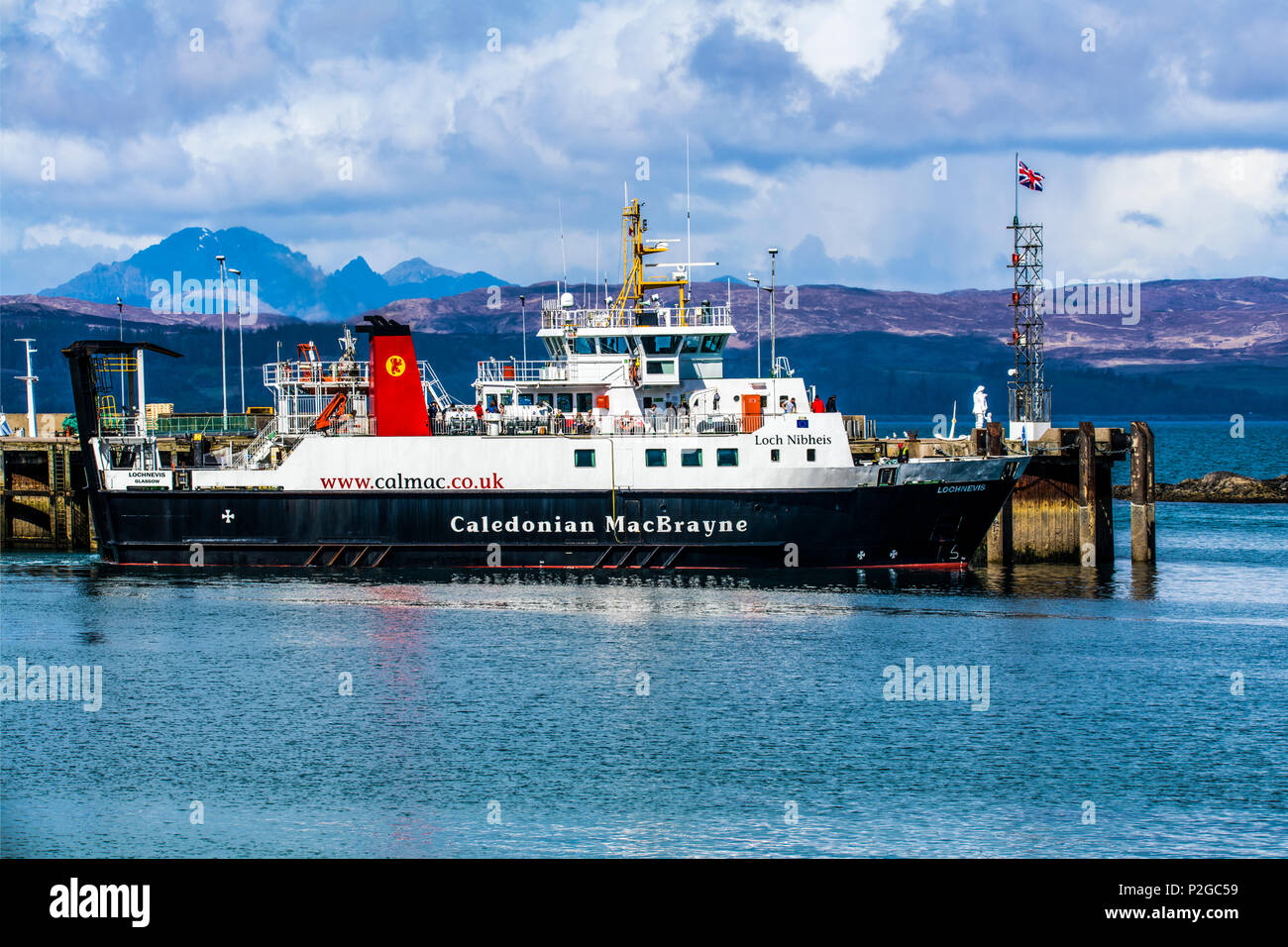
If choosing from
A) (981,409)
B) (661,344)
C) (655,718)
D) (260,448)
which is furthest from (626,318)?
(655,718)

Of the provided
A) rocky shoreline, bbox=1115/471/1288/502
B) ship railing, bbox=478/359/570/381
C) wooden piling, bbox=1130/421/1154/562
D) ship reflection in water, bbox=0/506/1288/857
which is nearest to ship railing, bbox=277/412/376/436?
ship railing, bbox=478/359/570/381

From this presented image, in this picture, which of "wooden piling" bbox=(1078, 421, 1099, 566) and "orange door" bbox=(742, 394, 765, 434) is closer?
"orange door" bbox=(742, 394, 765, 434)

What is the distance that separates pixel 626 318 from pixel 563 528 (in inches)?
311

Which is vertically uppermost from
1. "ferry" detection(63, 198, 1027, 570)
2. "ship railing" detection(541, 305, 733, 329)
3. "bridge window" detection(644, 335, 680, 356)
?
"ship railing" detection(541, 305, 733, 329)

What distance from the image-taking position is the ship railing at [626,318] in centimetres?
4678

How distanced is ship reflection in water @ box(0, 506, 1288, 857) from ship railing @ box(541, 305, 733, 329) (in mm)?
9160

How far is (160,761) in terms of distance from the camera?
24.8m

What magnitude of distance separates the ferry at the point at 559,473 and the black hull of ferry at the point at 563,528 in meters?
0.06

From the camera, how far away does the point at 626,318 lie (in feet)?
155

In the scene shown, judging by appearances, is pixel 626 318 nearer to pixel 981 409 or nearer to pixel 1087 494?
pixel 981 409

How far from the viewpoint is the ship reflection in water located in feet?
69.3

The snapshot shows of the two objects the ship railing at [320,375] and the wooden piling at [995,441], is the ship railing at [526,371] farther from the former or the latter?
the wooden piling at [995,441]

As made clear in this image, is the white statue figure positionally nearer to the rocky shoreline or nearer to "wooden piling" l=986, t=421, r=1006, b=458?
"wooden piling" l=986, t=421, r=1006, b=458

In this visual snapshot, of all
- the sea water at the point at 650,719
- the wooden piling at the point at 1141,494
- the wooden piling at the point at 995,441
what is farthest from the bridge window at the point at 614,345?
the wooden piling at the point at 1141,494
